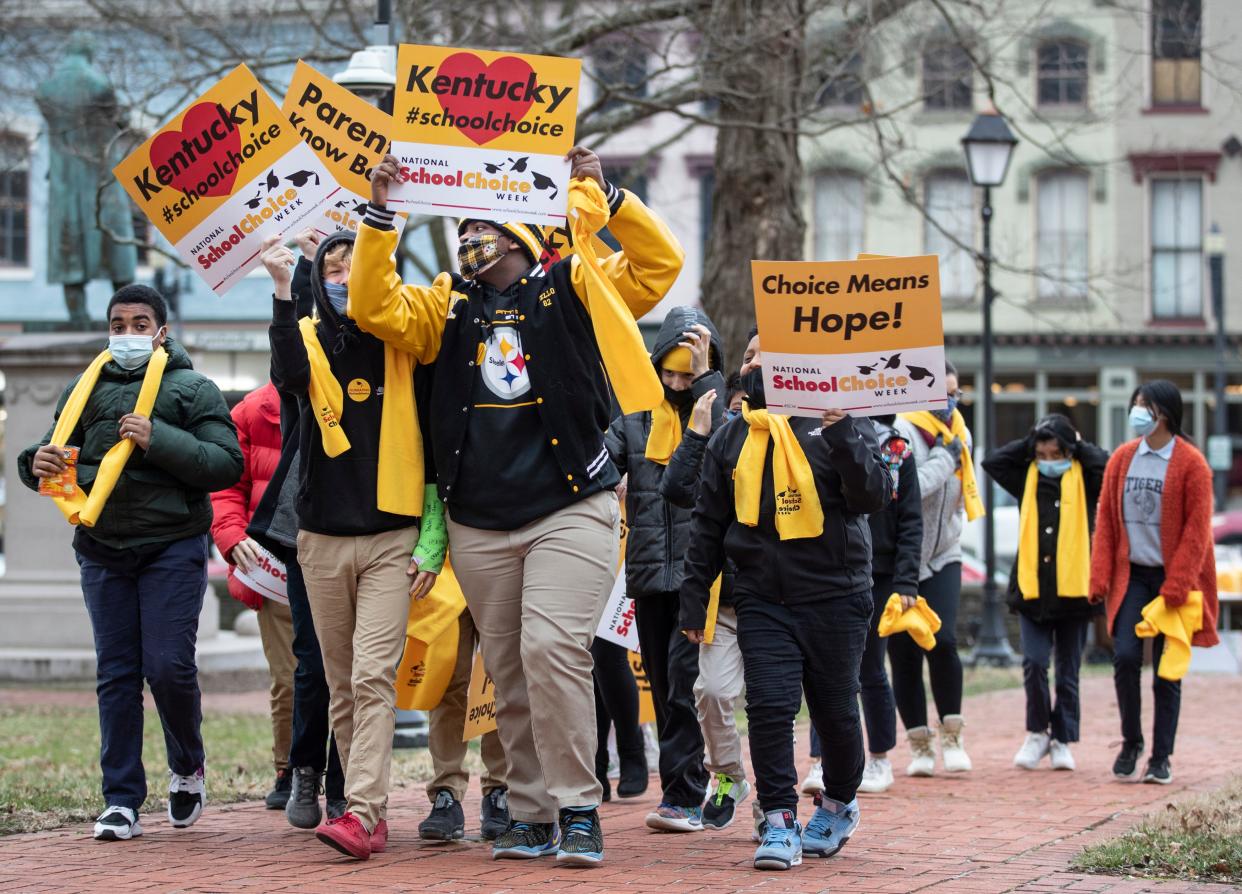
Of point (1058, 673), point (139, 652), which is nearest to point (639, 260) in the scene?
point (139, 652)

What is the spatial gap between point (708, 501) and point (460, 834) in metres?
1.55

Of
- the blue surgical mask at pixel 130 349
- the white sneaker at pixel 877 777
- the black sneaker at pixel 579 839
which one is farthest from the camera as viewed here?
the white sneaker at pixel 877 777

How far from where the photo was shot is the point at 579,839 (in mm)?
6344

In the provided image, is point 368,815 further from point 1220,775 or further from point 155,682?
point 1220,775

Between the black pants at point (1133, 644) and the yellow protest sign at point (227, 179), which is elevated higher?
the yellow protest sign at point (227, 179)

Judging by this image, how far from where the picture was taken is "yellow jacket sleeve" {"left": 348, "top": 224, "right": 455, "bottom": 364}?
6438mm

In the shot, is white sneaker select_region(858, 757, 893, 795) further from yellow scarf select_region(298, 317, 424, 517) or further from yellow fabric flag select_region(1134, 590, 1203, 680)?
yellow scarf select_region(298, 317, 424, 517)

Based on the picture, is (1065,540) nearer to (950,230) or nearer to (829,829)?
(829,829)

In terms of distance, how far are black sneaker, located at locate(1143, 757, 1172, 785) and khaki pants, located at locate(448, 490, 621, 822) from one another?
4.14 meters

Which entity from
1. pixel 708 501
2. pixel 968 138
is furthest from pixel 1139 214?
pixel 708 501

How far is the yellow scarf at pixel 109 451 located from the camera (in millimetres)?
7016

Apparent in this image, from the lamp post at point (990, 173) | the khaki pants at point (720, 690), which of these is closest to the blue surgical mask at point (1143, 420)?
the khaki pants at point (720, 690)

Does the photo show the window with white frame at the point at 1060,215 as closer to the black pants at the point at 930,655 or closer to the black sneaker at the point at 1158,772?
the black pants at the point at 930,655

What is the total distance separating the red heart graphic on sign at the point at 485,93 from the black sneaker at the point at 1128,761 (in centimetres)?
503
